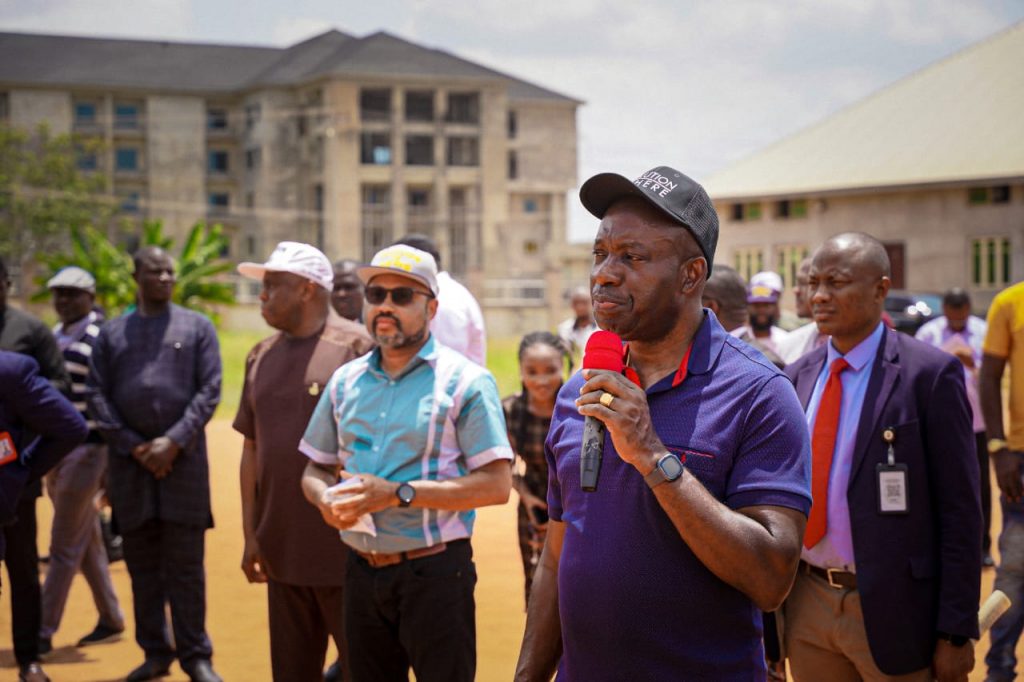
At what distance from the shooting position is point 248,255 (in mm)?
73562

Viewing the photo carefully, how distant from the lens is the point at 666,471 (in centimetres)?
262

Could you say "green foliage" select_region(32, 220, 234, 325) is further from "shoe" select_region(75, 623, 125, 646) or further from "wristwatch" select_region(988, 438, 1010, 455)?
"wristwatch" select_region(988, 438, 1010, 455)

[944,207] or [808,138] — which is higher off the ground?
[808,138]

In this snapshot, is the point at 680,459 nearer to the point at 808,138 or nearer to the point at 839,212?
the point at 839,212

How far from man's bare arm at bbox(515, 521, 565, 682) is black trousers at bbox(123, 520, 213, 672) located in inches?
174

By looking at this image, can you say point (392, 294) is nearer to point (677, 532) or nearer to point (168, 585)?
point (677, 532)

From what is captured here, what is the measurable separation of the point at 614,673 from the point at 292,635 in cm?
302

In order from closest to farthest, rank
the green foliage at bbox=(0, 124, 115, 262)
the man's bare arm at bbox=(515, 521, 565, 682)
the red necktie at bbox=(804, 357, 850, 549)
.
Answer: the man's bare arm at bbox=(515, 521, 565, 682), the red necktie at bbox=(804, 357, 850, 549), the green foliage at bbox=(0, 124, 115, 262)

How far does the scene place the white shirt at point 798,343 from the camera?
24.5ft

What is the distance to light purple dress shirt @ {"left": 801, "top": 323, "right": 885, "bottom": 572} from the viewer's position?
427cm

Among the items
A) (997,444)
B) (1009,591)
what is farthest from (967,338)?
(1009,591)

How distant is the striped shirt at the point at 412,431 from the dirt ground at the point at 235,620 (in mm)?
2924

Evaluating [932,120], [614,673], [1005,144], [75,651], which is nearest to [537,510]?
[75,651]

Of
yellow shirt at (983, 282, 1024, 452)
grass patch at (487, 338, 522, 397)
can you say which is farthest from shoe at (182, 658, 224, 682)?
grass patch at (487, 338, 522, 397)
